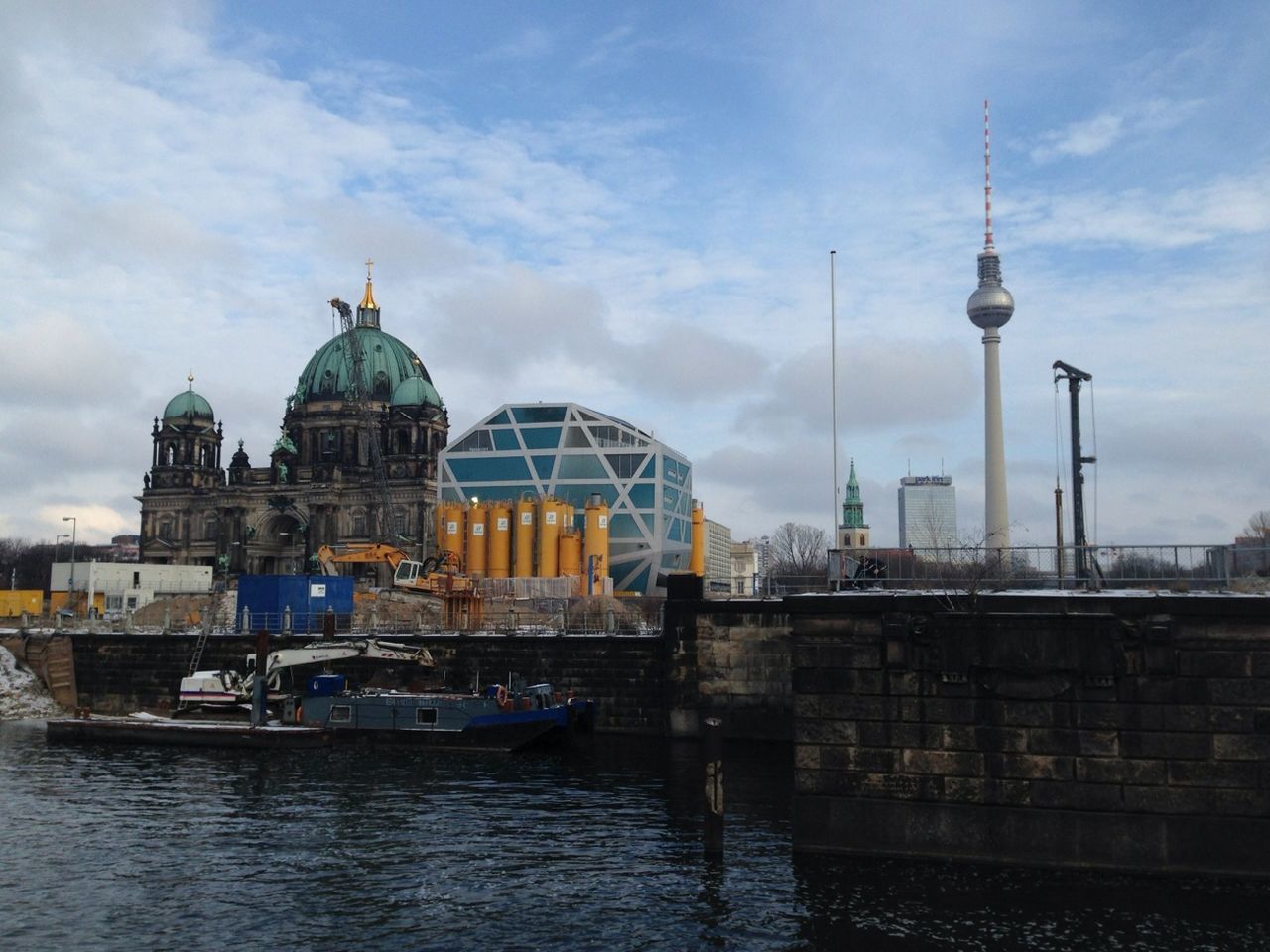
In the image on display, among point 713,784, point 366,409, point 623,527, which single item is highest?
point 366,409

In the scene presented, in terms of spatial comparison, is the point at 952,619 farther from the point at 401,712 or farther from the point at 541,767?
the point at 401,712

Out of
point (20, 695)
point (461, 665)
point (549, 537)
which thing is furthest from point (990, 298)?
point (20, 695)

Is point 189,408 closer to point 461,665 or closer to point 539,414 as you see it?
point 539,414

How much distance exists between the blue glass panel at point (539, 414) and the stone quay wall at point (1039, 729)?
262 ft

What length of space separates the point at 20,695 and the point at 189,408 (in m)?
112

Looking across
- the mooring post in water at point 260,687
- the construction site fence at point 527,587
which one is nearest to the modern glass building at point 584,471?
the construction site fence at point 527,587

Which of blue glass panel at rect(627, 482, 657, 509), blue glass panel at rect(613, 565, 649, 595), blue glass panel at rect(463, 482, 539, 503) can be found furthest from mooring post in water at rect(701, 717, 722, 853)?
blue glass panel at rect(463, 482, 539, 503)

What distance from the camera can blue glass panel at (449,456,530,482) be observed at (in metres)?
106

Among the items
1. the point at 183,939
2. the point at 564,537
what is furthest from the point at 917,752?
the point at 564,537

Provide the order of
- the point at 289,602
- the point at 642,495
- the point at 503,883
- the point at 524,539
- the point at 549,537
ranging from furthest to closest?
the point at 642,495
the point at 524,539
the point at 549,537
the point at 289,602
the point at 503,883

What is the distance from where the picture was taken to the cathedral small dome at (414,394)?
159125mm

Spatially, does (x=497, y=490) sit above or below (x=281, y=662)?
above

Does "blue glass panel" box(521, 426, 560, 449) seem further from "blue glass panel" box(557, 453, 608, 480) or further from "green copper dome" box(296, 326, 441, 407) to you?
"green copper dome" box(296, 326, 441, 407)

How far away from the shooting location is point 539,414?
106062 mm
